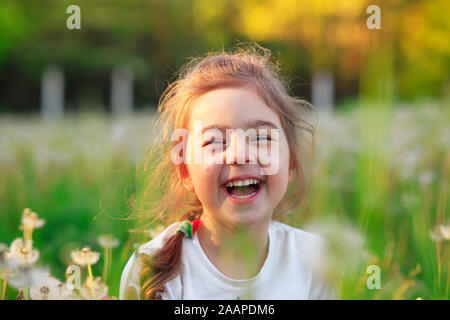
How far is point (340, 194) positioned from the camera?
7.36 ft

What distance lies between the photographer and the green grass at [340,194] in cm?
111

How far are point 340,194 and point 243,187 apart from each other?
122cm

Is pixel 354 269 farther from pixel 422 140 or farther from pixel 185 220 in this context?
pixel 422 140

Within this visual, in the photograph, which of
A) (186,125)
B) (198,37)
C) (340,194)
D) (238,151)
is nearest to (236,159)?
(238,151)

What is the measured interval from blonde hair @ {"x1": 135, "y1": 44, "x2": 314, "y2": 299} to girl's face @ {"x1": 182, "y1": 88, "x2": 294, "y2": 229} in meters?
0.07

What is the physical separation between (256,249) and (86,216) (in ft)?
4.19

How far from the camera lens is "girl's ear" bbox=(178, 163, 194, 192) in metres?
1.31

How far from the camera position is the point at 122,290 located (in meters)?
1.18

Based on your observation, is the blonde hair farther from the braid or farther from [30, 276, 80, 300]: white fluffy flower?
[30, 276, 80, 300]: white fluffy flower

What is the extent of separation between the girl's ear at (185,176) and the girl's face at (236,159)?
144mm

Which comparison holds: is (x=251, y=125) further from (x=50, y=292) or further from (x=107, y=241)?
(x=50, y=292)
